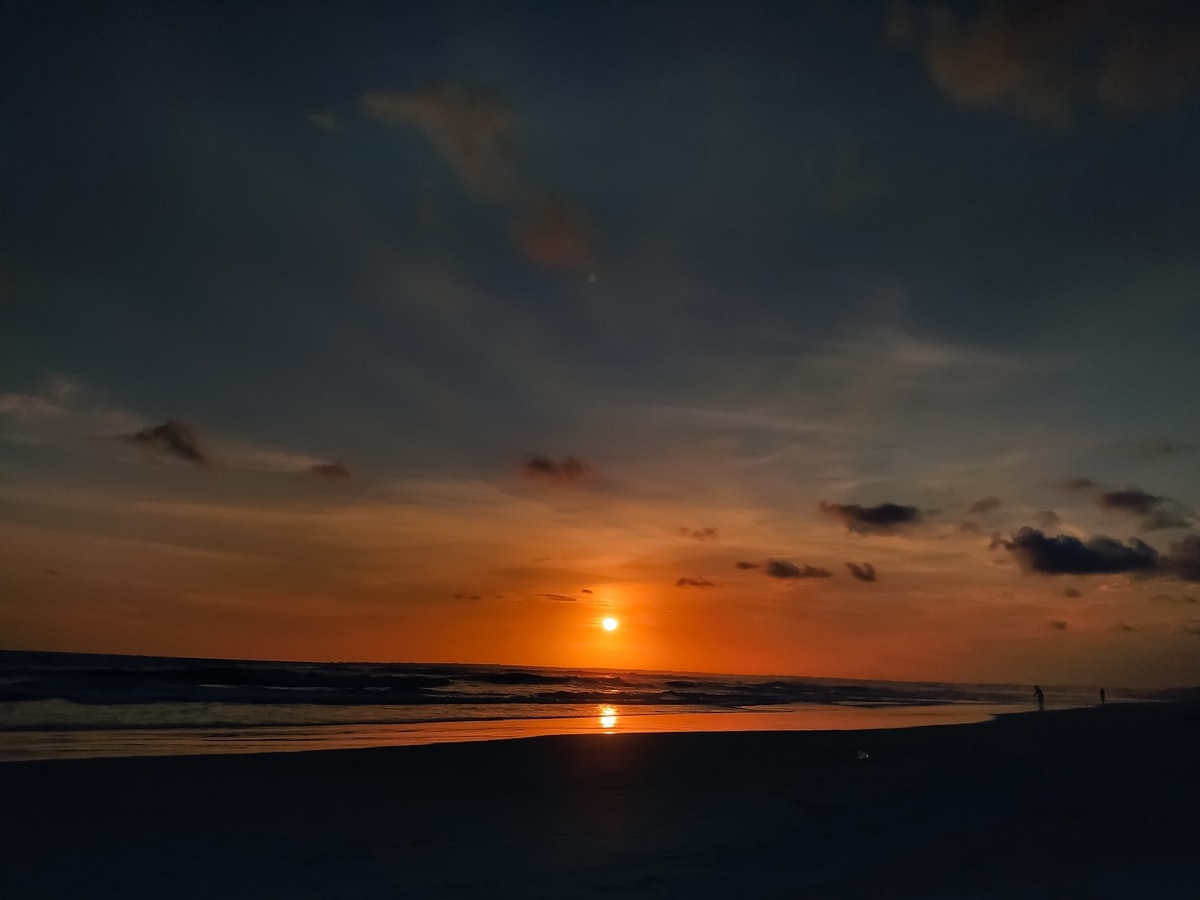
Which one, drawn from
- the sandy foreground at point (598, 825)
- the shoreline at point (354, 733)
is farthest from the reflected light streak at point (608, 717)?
the sandy foreground at point (598, 825)

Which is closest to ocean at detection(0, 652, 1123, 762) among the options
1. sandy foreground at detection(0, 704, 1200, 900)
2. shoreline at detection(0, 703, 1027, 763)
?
shoreline at detection(0, 703, 1027, 763)

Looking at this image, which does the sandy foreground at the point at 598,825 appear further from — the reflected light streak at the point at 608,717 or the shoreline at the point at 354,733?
the reflected light streak at the point at 608,717

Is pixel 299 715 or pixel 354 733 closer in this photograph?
pixel 354 733

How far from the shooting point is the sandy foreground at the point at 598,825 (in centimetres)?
916

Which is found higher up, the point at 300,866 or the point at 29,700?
the point at 29,700

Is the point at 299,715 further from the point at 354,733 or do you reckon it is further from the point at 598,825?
the point at 598,825

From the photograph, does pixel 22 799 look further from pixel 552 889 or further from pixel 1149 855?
pixel 1149 855

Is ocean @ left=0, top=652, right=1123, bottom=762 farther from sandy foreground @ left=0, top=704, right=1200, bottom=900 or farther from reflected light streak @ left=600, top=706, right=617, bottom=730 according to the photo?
sandy foreground @ left=0, top=704, right=1200, bottom=900

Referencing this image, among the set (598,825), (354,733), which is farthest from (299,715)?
(598,825)

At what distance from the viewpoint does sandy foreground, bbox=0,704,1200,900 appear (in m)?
9.16

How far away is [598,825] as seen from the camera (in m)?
11.8

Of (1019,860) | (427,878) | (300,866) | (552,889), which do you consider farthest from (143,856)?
(1019,860)

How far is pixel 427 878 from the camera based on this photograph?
30.2ft

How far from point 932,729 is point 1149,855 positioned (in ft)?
51.5
